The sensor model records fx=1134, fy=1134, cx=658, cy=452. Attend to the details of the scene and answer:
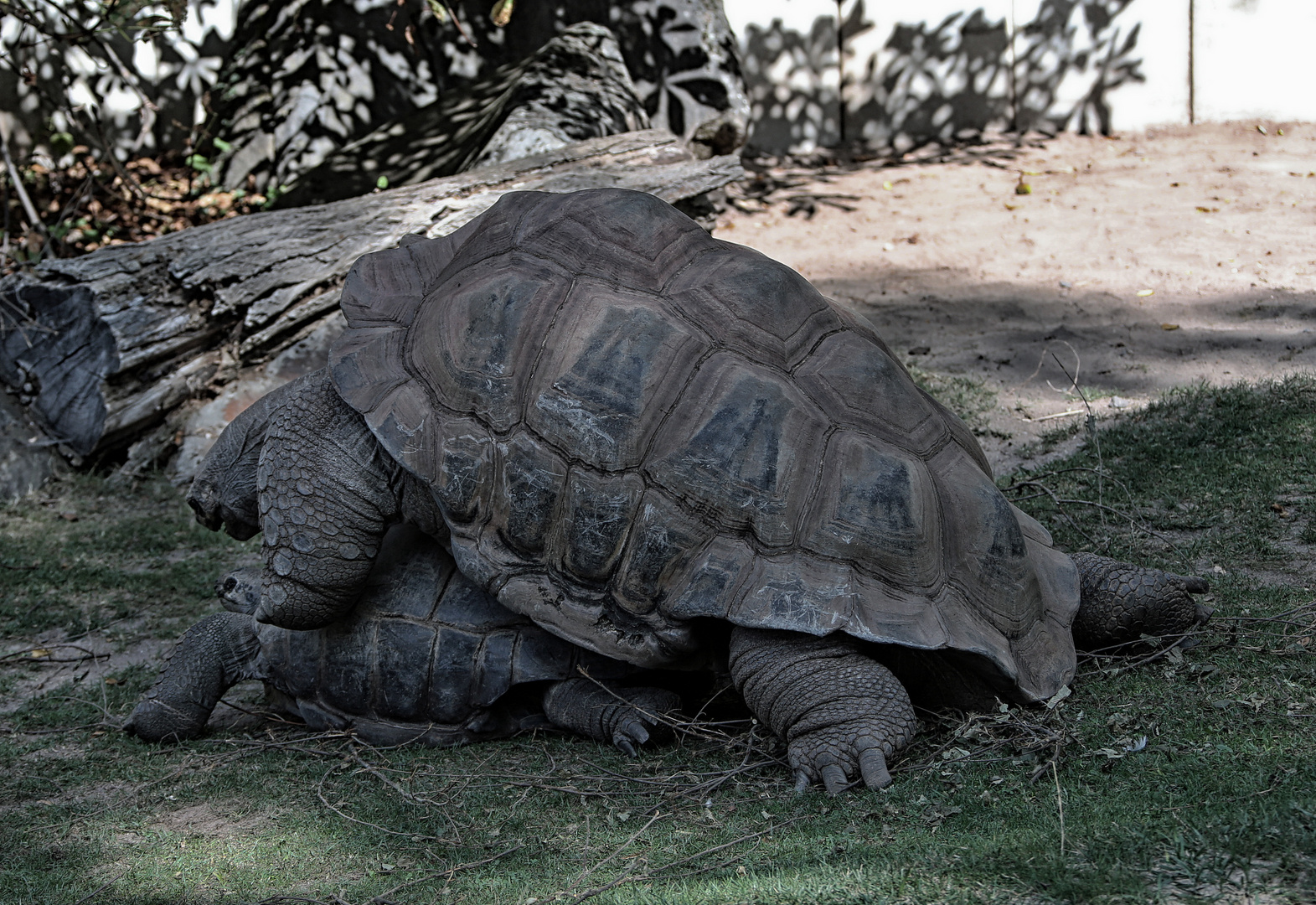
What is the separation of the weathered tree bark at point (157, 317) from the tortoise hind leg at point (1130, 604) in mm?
3904

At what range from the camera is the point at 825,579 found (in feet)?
→ 9.41

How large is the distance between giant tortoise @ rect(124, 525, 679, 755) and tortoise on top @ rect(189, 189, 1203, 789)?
17cm

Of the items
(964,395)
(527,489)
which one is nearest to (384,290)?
(527,489)

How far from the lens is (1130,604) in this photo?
322cm

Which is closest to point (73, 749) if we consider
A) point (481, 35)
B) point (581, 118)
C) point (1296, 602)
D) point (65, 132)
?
point (1296, 602)

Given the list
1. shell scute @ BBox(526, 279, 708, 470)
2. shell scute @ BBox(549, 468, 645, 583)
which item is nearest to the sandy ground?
shell scute @ BBox(526, 279, 708, 470)

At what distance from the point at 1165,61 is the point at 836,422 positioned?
8399 millimetres

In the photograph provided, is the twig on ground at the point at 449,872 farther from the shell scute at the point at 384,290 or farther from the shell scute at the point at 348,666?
the shell scute at the point at 384,290

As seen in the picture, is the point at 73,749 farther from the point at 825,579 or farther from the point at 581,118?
the point at 581,118

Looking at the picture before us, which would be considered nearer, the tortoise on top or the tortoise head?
the tortoise on top

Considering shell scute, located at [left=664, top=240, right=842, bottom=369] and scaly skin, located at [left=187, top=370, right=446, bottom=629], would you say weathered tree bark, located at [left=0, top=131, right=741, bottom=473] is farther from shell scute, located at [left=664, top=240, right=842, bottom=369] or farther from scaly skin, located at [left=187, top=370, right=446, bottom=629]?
shell scute, located at [left=664, top=240, right=842, bottom=369]

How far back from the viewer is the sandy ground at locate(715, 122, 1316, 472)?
18.8 ft

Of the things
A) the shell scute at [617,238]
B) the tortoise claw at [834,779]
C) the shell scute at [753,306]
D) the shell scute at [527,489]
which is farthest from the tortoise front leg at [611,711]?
the shell scute at [617,238]

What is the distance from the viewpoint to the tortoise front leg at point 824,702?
2.72 metres
